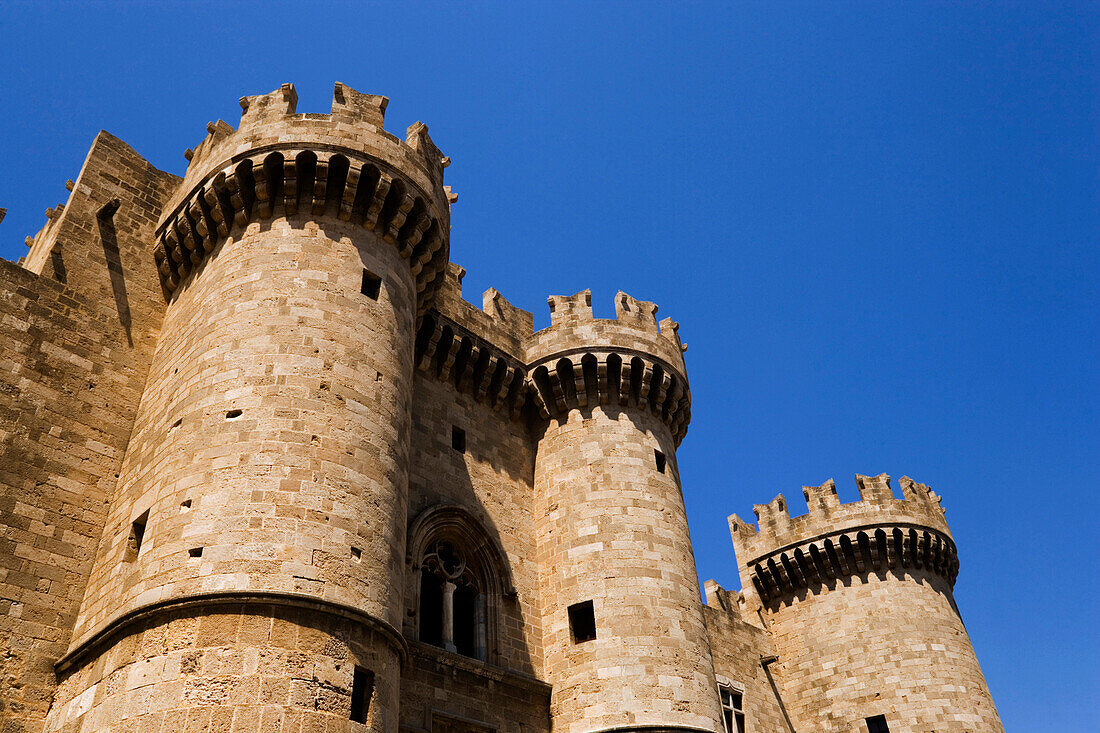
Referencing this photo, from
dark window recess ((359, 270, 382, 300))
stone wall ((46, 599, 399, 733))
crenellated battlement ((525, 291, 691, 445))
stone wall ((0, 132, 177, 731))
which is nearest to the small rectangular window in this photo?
crenellated battlement ((525, 291, 691, 445))

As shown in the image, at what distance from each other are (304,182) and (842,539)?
16.6m

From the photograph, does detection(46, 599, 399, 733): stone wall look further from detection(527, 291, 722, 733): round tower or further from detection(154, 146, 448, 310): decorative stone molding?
detection(154, 146, 448, 310): decorative stone molding

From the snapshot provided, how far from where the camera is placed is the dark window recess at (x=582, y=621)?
14.2 m

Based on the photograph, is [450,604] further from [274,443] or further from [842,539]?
[842,539]

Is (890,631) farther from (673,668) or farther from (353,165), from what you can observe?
(353,165)

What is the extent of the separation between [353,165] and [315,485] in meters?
5.07

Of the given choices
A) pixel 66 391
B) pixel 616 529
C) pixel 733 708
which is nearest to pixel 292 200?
pixel 66 391

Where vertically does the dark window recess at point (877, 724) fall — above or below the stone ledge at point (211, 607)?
above

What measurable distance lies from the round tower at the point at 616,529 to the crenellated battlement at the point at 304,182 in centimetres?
436

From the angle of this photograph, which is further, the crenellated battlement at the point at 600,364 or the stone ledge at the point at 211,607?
the crenellated battlement at the point at 600,364

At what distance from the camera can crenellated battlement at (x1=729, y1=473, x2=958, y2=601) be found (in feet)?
72.6

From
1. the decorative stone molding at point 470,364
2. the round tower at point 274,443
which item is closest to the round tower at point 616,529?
the decorative stone molding at point 470,364

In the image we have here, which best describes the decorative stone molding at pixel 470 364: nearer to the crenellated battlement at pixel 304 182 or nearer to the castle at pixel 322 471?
the castle at pixel 322 471

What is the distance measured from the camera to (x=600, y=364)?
655 inches
